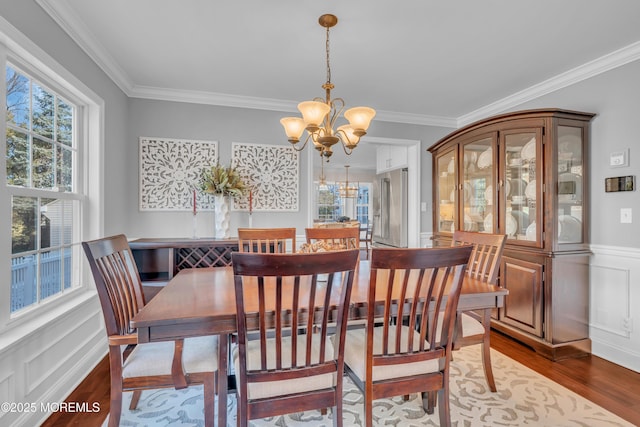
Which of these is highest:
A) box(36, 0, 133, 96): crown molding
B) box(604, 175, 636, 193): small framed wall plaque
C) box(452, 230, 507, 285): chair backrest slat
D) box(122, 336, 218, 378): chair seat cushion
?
box(36, 0, 133, 96): crown molding

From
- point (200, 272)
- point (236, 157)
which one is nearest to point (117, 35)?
point (236, 157)

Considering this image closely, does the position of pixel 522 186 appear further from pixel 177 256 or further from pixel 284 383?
pixel 177 256

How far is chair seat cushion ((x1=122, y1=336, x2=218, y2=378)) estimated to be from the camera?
145cm

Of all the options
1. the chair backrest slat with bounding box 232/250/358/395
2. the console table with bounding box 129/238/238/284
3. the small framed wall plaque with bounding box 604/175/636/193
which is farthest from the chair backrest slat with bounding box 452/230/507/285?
the console table with bounding box 129/238/238/284

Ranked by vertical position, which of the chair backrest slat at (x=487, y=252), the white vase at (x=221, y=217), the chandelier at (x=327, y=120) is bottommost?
the chair backrest slat at (x=487, y=252)

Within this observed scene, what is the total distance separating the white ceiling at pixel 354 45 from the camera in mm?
1974

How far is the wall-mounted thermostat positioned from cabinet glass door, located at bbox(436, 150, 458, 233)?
131 centimetres

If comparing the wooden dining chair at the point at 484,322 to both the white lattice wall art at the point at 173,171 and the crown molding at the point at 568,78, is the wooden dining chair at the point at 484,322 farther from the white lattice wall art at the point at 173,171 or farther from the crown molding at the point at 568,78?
the white lattice wall art at the point at 173,171

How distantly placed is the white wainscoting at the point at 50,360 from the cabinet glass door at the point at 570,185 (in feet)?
12.5

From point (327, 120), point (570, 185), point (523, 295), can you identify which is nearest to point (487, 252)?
point (523, 295)

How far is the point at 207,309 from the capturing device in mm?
1388

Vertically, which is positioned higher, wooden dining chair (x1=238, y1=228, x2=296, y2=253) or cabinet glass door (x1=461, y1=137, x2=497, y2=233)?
cabinet glass door (x1=461, y1=137, x2=497, y2=233)

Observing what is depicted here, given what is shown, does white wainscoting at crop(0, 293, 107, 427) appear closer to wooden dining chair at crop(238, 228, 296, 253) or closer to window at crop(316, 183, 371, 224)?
wooden dining chair at crop(238, 228, 296, 253)

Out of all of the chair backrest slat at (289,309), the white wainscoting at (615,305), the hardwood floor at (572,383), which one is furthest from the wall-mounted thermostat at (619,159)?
the chair backrest slat at (289,309)
